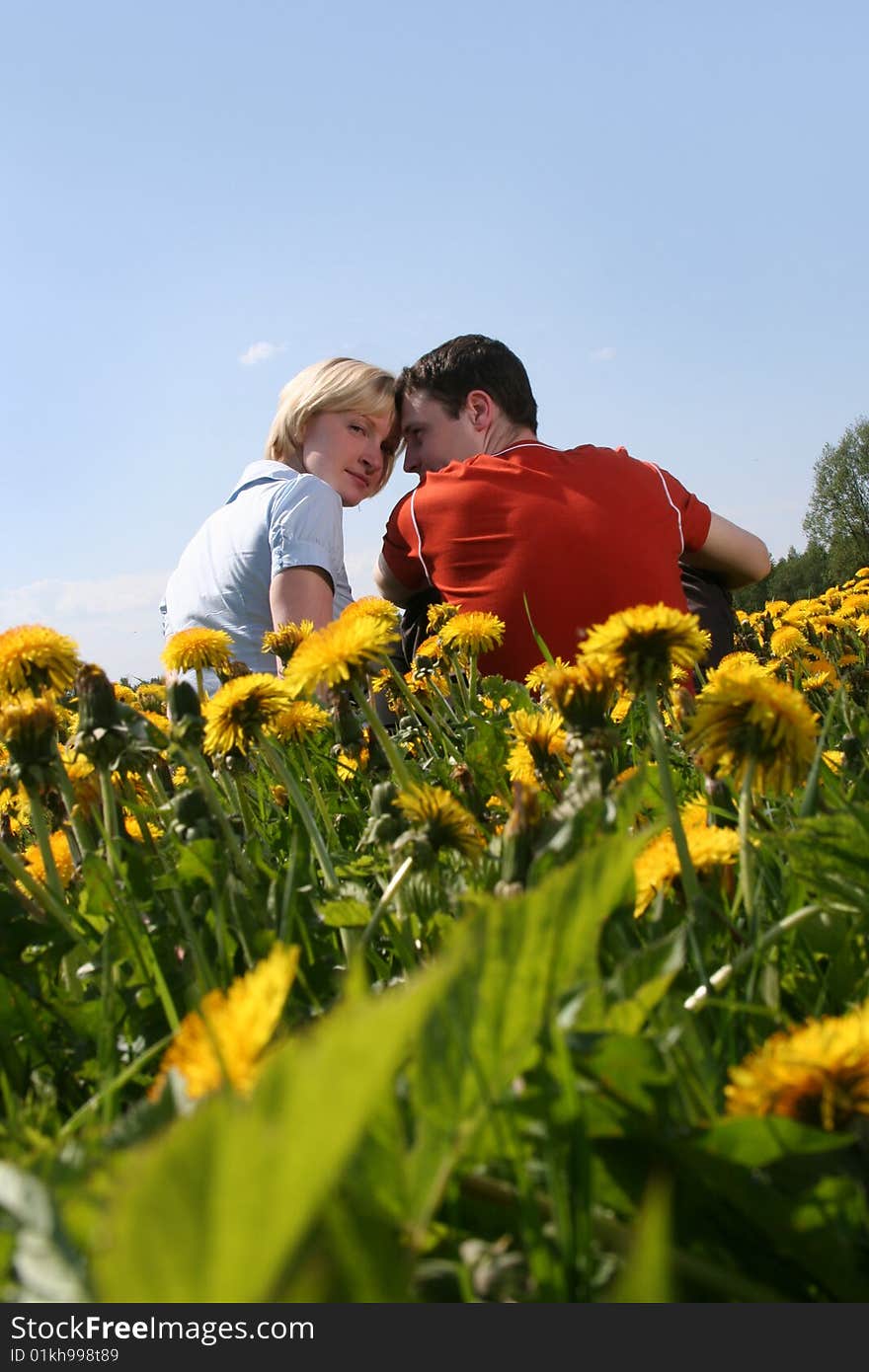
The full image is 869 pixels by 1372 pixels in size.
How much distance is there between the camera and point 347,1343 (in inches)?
16.2

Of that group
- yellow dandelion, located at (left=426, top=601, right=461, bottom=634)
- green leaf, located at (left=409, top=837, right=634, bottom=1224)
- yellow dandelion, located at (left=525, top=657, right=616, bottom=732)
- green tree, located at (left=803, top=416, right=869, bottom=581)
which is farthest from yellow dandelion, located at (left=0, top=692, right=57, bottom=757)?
green tree, located at (left=803, top=416, right=869, bottom=581)

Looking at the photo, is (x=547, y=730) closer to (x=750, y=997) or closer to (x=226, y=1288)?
(x=750, y=997)

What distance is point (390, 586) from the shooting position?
423 cm

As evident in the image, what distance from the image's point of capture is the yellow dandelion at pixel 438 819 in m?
1.11

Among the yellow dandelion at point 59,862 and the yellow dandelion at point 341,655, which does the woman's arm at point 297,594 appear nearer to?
the yellow dandelion at point 59,862

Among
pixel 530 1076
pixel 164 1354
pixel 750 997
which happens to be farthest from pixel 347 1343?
pixel 750 997

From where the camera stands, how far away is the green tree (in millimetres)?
56594

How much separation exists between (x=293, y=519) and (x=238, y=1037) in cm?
393

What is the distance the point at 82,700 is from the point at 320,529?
2.93 m

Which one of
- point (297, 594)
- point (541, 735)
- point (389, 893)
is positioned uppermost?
point (297, 594)

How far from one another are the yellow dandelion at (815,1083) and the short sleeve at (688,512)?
345 centimetres

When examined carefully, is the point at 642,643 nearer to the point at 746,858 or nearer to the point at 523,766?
the point at 746,858

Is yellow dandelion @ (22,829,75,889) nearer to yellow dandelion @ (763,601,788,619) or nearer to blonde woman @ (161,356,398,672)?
blonde woman @ (161,356,398,672)

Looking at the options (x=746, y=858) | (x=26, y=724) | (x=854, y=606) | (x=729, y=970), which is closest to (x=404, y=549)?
(x=854, y=606)
